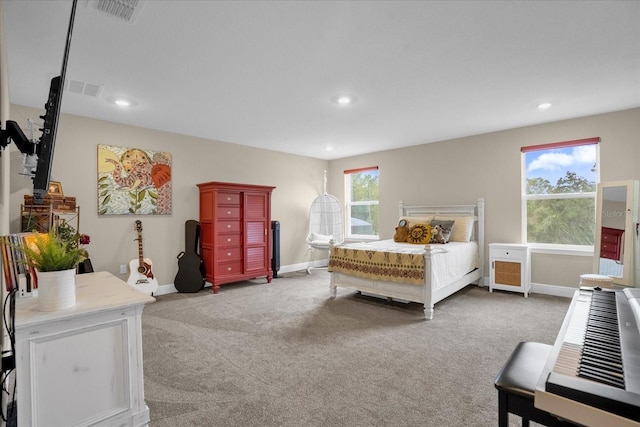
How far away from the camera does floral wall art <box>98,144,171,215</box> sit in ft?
13.1

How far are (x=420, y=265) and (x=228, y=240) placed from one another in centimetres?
285

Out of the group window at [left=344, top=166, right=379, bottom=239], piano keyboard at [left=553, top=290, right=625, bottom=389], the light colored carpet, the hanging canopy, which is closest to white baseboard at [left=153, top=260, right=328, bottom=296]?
the light colored carpet

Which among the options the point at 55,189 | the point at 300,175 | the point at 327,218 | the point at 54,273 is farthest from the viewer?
the point at 327,218

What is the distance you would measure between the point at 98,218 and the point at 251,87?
2711 mm

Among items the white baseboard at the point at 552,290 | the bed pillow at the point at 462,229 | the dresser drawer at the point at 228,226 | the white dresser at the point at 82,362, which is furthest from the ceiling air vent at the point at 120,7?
the white baseboard at the point at 552,290

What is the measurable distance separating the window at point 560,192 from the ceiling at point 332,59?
490 mm

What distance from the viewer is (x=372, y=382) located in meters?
2.10

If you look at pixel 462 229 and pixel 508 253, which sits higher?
pixel 462 229

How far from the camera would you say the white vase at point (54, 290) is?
50.3 inches

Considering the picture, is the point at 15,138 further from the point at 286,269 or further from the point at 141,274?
the point at 286,269

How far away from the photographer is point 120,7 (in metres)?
1.84

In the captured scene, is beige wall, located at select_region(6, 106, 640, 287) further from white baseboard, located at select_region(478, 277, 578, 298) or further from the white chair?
the white chair

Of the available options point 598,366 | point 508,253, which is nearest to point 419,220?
point 508,253

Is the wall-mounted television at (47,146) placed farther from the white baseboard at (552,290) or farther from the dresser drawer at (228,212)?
the white baseboard at (552,290)
